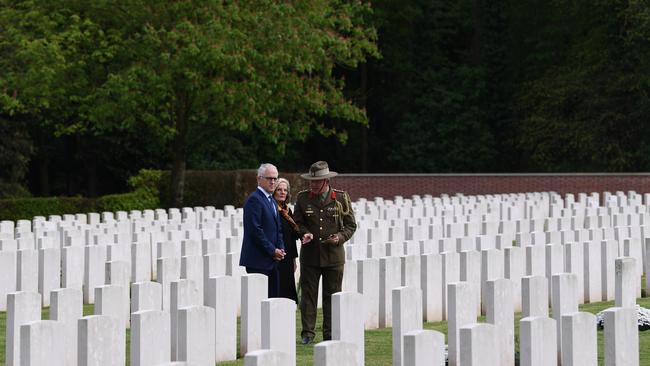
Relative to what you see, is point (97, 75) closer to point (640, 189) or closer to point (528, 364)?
point (640, 189)

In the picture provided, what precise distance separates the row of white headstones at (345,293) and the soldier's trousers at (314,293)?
0.50m

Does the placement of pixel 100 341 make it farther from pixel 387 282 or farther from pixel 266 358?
pixel 387 282

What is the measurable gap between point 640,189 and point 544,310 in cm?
2516

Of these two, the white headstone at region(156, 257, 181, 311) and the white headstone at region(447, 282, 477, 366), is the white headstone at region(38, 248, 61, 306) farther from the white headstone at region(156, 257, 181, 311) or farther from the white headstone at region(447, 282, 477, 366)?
the white headstone at region(447, 282, 477, 366)

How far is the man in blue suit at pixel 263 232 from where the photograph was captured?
9828 millimetres

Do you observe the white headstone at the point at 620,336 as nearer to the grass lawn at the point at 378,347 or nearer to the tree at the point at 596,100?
the grass lawn at the point at 378,347

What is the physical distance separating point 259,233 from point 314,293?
65 centimetres

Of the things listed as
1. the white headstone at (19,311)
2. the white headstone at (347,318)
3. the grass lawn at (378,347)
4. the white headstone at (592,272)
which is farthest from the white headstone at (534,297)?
the white headstone at (592,272)

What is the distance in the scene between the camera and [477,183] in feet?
115

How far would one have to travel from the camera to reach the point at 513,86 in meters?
48.4

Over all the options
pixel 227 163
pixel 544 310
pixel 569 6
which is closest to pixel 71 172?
pixel 227 163

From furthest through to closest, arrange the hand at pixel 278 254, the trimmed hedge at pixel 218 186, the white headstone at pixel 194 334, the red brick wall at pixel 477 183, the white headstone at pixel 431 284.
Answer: the red brick wall at pixel 477 183 → the trimmed hedge at pixel 218 186 → the white headstone at pixel 431 284 → the hand at pixel 278 254 → the white headstone at pixel 194 334

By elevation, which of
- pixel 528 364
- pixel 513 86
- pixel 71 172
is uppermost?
pixel 513 86

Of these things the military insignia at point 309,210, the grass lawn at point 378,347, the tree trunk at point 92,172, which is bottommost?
the grass lawn at point 378,347
